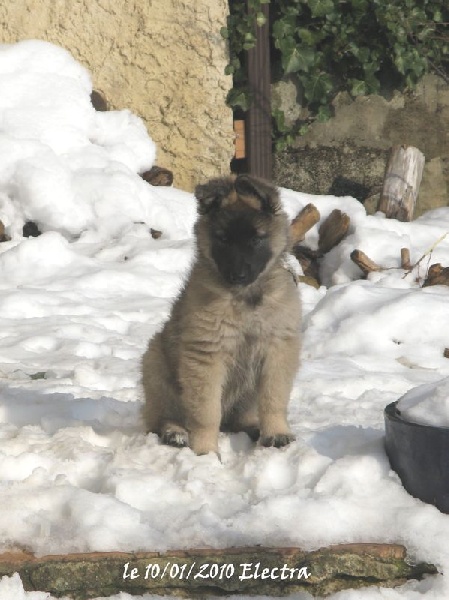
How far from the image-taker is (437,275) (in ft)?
21.5

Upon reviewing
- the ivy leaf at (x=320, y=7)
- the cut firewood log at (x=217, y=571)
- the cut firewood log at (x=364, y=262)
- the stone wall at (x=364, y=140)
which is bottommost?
the cut firewood log at (x=364, y=262)

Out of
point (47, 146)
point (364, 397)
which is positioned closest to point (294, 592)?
point (364, 397)

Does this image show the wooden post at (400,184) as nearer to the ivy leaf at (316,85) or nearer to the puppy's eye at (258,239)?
the ivy leaf at (316,85)

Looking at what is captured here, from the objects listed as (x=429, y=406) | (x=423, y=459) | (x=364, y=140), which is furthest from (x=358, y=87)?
(x=423, y=459)

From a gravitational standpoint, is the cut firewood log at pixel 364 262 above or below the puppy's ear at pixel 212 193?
below

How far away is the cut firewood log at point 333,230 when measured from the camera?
741 cm

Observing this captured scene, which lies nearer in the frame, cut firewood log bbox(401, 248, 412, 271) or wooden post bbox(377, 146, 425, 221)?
cut firewood log bbox(401, 248, 412, 271)

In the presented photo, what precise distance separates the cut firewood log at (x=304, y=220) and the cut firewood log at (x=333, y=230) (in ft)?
0.41

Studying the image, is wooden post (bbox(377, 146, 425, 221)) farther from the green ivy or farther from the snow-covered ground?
the green ivy

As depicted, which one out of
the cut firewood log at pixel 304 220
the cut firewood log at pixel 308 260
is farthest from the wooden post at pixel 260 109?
the cut firewood log at pixel 308 260

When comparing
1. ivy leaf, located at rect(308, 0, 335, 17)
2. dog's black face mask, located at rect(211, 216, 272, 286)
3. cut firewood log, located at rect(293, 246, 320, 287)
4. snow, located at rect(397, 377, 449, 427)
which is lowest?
cut firewood log, located at rect(293, 246, 320, 287)

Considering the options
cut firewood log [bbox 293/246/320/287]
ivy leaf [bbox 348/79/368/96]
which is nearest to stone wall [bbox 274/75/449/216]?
ivy leaf [bbox 348/79/368/96]

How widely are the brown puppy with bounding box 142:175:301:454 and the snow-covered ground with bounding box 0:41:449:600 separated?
0.15 metres

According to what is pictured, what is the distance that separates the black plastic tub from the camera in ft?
8.76
